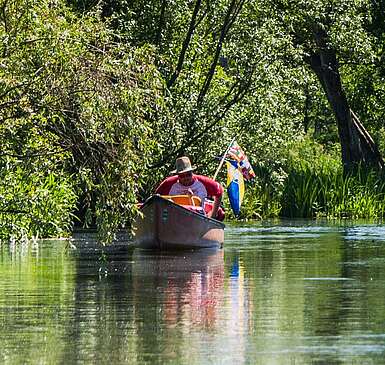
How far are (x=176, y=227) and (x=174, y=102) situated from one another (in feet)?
26.9

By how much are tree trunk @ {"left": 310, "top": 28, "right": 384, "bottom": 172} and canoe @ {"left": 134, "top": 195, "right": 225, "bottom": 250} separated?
68.0ft

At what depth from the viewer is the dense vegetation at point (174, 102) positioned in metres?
20.4

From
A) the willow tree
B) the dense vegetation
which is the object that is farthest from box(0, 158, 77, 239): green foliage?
the willow tree

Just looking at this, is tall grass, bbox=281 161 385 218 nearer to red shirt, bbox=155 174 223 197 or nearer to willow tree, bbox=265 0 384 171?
willow tree, bbox=265 0 384 171

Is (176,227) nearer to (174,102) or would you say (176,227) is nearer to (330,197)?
(174,102)

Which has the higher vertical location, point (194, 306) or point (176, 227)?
point (176, 227)

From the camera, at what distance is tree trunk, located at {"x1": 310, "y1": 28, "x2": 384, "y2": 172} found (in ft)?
159

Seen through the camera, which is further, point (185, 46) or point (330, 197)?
point (330, 197)

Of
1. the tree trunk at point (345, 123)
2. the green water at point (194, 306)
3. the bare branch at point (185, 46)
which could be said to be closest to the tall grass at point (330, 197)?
the tree trunk at point (345, 123)

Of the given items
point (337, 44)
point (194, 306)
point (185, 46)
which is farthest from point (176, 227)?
point (337, 44)

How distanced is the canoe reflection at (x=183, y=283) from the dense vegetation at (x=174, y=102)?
1027mm

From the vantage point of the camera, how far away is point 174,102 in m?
35.2

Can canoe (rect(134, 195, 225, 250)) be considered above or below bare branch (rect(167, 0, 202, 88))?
below

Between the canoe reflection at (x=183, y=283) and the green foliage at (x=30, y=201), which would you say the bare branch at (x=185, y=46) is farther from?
the canoe reflection at (x=183, y=283)
